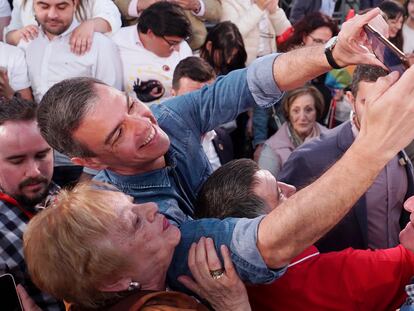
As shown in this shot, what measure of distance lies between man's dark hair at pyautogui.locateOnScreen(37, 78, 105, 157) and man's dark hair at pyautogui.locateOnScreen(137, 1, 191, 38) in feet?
6.19

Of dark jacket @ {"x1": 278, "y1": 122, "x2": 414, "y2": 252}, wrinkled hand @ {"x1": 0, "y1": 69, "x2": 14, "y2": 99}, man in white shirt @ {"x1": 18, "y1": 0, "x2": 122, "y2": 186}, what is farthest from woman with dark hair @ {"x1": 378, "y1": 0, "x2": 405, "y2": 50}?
wrinkled hand @ {"x1": 0, "y1": 69, "x2": 14, "y2": 99}

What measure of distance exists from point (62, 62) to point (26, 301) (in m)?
1.91

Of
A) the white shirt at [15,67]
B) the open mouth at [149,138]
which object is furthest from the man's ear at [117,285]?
the white shirt at [15,67]

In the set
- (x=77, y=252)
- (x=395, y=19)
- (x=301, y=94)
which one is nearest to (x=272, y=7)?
(x=395, y=19)

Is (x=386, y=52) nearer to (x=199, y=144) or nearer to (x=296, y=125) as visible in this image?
(x=199, y=144)

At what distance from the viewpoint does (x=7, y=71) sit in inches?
134

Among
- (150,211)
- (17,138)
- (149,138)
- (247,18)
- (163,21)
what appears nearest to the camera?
(150,211)

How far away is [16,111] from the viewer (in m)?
2.27

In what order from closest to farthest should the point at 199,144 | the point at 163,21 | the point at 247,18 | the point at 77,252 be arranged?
A: the point at 77,252 → the point at 199,144 → the point at 163,21 → the point at 247,18

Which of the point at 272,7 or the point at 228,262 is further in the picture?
the point at 272,7

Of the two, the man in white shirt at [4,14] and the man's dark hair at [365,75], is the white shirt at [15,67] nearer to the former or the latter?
the man in white shirt at [4,14]

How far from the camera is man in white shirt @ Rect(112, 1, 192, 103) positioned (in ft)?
11.8

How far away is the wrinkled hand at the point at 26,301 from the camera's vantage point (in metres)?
1.79

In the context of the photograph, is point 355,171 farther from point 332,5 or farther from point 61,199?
point 332,5
